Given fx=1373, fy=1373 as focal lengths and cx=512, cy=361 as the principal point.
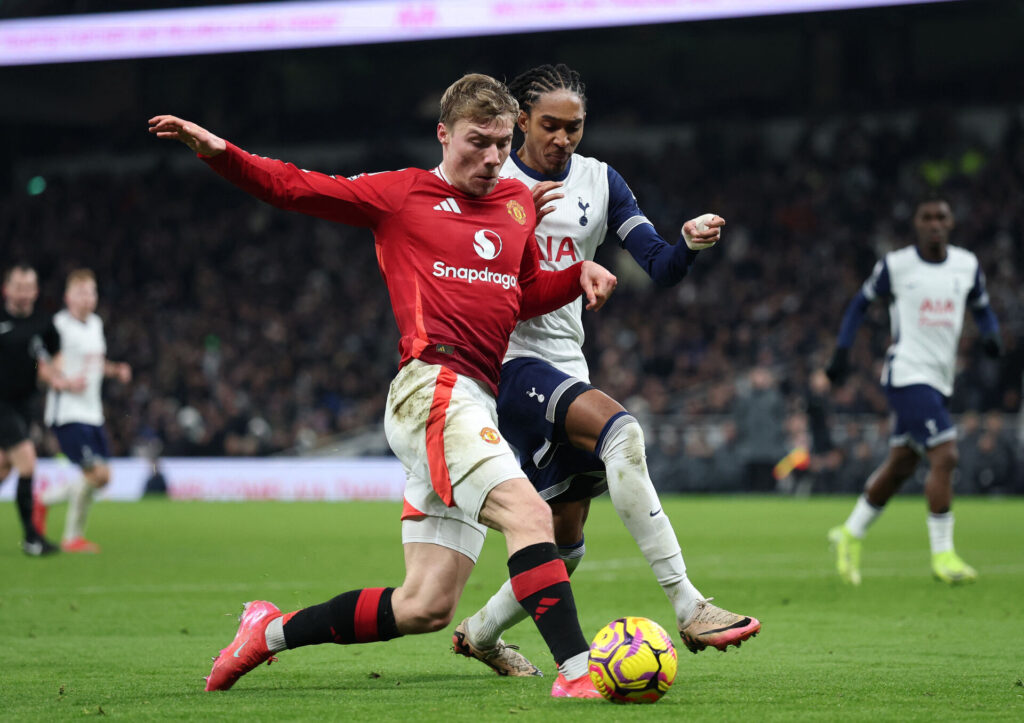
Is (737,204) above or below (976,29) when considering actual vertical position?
below

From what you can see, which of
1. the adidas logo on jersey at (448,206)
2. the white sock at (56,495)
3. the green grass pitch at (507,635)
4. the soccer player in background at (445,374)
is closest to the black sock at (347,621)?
the soccer player in background at (445,374)

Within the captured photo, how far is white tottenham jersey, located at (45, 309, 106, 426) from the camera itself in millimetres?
12547

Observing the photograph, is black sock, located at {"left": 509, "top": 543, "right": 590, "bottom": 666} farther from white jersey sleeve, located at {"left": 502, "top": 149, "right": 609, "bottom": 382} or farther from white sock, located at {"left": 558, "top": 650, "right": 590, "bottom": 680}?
white jersey sleeve, located at {"left": 502, "top": 149, "right": 609, "bottom": 382}

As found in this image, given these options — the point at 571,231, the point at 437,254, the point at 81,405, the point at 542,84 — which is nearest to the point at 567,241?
the point at 571,231

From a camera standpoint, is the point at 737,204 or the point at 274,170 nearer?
the point at 274,170

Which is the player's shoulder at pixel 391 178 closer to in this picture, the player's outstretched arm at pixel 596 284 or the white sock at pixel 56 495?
the player's outstretched arm at pixel 596 284

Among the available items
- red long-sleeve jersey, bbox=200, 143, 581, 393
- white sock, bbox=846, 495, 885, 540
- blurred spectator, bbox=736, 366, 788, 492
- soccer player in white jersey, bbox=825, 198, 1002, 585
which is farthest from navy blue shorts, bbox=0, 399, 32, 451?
blurred spectator, bbox=736, 366, 788, 492

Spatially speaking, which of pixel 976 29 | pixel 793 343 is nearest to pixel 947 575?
pixel 793 343

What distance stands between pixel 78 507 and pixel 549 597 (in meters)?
9.14

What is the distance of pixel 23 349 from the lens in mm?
11750

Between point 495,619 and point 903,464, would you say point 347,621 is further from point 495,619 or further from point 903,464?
point 903,464

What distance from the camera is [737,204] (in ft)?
93.2

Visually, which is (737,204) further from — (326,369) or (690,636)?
(690,636)

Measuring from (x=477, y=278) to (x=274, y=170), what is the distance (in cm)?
78
